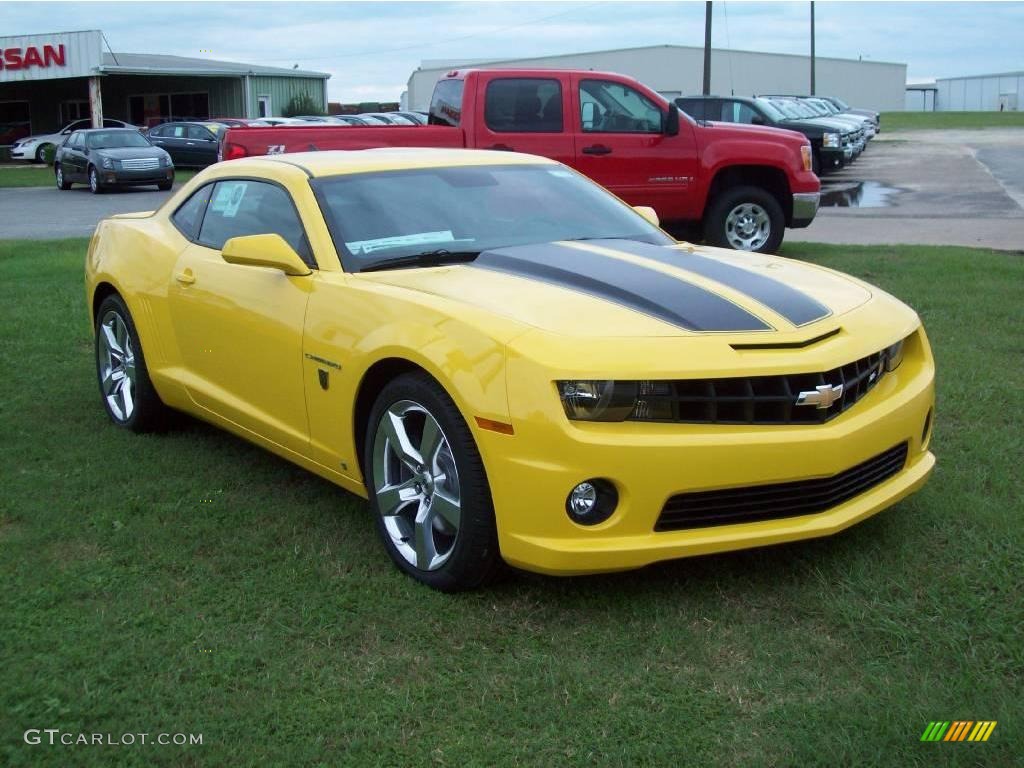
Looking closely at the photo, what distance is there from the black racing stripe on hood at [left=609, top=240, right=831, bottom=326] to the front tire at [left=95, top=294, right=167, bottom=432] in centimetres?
242

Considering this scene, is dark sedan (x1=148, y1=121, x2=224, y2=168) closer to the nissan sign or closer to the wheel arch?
the nissan sign

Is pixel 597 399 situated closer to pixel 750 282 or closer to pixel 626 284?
pixel 626 284

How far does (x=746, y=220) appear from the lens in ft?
37.3

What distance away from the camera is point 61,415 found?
6.09 meters

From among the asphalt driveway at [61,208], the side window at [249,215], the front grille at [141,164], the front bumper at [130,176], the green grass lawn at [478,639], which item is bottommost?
the green grass lawn at [478,639]

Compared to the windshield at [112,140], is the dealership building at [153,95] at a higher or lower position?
higher

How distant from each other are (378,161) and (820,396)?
7.31ft

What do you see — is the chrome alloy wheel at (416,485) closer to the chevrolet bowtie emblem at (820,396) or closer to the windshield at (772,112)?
Answer: the chevrolet bowtie emblem at (820,396)

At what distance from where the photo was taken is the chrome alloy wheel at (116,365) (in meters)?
5.71

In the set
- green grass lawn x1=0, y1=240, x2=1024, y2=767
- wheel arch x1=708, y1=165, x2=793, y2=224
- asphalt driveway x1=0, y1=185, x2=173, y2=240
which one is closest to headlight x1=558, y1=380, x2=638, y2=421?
green grass lawn x1=0, y1=240, x2=1024, y2=767

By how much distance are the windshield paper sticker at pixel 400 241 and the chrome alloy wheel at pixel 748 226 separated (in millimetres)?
7260

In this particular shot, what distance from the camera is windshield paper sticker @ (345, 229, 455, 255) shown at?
4.39 metres

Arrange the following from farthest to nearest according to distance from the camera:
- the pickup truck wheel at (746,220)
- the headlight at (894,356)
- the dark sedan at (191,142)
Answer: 1. the dark sedan at (191,142)
2. the pickup truck wheel at (746,220)
3. the headlight at (894,356)

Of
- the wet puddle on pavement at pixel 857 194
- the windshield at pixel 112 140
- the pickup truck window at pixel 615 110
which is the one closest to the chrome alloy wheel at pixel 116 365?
the pickup truck window at pixel 615 110
